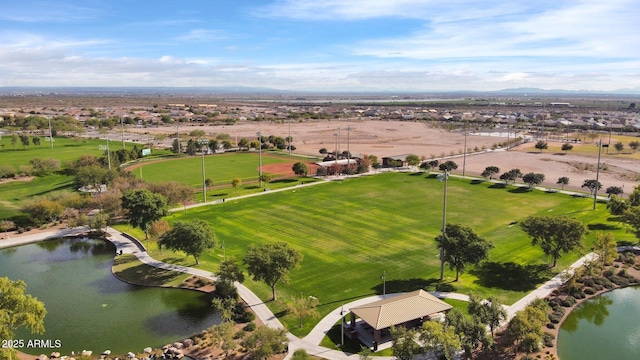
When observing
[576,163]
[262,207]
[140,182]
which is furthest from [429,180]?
[140,182]

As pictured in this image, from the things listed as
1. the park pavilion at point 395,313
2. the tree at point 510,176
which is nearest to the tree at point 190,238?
the park pavilion at point 395,313

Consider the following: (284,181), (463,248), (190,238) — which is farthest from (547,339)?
(284,181)

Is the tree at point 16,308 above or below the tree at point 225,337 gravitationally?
above

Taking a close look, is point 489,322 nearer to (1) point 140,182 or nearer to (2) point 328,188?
(2) point 328,188

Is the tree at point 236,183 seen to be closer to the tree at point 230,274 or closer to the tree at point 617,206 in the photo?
the tree at point 230,274

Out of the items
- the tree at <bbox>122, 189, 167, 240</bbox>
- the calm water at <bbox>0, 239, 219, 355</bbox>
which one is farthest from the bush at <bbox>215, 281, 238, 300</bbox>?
the tree at <bbox>122, 189, 167, 240</bbox>

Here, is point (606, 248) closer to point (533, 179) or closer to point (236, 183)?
point (533, 179)

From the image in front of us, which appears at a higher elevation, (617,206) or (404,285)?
(617,206)
